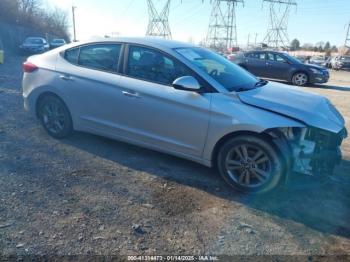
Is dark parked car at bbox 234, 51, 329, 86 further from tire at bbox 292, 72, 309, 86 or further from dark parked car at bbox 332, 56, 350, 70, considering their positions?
dark parked car at bbox 332, 56, 350, 70

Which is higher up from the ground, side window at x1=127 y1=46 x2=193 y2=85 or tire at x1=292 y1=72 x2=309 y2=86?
side window at x1=127 y1=46 x2=193 y2=85

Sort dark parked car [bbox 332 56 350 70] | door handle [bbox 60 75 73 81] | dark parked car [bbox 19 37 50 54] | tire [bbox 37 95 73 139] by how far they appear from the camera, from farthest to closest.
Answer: dark parked car [bbox 332 56 350 70], dark parked car [bbox 19 37 50 54], tire [bbox 37 95 73 139], door handle [bbox 60 75 73 81]

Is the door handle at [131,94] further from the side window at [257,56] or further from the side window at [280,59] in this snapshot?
the side window at [257,56]

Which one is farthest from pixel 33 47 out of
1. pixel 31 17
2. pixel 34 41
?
pixel 31 17

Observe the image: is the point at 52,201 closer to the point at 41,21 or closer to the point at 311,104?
the point at 311,104

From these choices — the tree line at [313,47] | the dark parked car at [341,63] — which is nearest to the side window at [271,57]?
the dark parked car at [341,63]

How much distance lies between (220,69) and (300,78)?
11.7 meters

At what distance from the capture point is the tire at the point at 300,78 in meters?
14.8

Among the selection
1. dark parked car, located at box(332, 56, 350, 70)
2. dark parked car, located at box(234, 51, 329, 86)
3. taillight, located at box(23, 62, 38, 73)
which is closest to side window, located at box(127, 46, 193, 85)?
taillight, located at box(23, 62, 38, 73)

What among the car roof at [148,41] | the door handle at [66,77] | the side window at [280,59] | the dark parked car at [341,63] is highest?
the car roof at [148,41]

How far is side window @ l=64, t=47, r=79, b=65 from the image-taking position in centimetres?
490

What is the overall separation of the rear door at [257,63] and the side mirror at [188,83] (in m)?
12.8

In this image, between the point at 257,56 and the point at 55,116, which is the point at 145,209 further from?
the point at 257,56

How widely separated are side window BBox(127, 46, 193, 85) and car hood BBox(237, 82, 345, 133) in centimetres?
86
